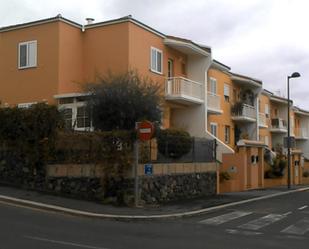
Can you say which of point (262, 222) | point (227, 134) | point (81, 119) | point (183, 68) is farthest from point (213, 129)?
point (262, 222)

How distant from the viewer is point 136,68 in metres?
29.1

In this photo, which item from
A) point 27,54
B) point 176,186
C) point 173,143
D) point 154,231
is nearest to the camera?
point 154,231

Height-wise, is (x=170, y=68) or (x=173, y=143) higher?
(x=170, y=68)

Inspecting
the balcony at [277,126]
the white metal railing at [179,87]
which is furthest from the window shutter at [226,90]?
the balcony at [277,126]

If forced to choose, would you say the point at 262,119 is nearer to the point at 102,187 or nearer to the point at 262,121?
the point at 262,121

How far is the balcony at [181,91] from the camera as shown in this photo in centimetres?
3159

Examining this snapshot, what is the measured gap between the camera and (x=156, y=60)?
3162 centimetres

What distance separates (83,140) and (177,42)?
13.9m

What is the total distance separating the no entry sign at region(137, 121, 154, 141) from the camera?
18500 millimetres

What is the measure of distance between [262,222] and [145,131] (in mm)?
5037

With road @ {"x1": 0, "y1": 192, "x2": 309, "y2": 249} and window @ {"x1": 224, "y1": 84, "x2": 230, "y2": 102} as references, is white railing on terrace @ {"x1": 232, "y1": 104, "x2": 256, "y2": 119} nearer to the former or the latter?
window @ {"x1": 224, "y1": 84, "x2": 230, "y2": 102}

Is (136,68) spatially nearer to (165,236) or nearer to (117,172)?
(117,172)

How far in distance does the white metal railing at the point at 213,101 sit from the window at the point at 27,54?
12.2m

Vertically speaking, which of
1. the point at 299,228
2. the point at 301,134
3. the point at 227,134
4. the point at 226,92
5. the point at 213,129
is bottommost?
the point at 299,228
